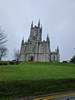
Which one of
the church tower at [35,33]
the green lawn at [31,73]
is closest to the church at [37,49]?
the church tower at [35,33]

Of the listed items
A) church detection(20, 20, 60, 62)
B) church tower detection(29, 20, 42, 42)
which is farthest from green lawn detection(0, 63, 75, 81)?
church tower detection(29, 20, 42, 42)

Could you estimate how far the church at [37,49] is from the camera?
173875mm

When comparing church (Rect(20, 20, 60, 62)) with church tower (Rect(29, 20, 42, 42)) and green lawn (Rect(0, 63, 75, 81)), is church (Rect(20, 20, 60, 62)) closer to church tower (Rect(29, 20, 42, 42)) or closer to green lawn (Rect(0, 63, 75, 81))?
church tower (Rect(29, 20, 42, 42))

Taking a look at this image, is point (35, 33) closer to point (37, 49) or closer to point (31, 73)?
point (37, 49)

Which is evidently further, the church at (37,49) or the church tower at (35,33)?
the church tower at (35,33)

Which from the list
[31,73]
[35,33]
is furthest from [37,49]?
[31,73]

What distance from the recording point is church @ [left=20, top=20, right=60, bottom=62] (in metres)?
174

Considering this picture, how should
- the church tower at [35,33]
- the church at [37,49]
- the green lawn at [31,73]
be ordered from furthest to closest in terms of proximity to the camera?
the church tower at [35,33] < the church at [37,49] < the green lawn at [31,73]

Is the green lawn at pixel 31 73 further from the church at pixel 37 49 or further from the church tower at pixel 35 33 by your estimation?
the church tower at pixel 35 33

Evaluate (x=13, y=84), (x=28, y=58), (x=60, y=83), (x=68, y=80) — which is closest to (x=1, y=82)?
(x=13, y=84)

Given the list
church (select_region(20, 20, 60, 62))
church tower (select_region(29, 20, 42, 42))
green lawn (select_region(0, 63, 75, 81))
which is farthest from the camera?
church tower (select_region(29, 20, 42, 42))

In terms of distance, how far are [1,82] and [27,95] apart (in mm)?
4358

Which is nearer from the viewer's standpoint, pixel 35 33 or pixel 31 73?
pixel 31 73

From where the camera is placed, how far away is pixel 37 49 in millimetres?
180250
